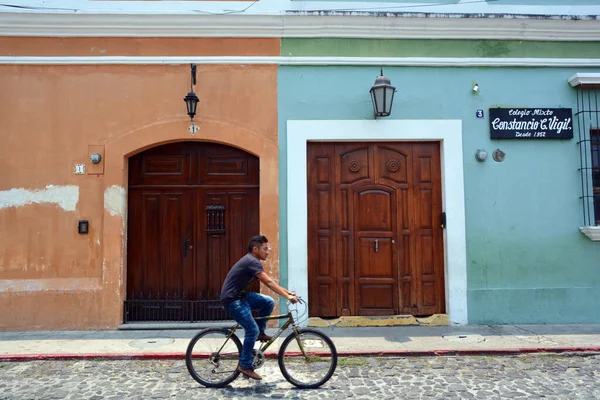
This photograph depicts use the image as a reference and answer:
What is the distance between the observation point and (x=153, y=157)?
7.24m

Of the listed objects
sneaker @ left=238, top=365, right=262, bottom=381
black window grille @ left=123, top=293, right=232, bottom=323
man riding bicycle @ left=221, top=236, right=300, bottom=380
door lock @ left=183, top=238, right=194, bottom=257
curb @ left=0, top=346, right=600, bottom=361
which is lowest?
curb @ left=0, top=346, right=600, bottom=361

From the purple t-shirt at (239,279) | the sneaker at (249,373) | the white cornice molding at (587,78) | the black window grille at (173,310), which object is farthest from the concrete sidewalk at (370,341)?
the white cornice molding at (587,78)

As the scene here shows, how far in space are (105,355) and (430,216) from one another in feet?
16.9

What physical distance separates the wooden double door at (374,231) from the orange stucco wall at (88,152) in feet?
2.62

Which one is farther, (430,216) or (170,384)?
(430,216)

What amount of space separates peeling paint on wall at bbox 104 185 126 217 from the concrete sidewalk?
183cm

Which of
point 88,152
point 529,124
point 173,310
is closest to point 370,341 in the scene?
point 173,310

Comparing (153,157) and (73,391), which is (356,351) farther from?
(153,157)

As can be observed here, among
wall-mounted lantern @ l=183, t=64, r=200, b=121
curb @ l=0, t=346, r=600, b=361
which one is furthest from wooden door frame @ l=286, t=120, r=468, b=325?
wall-mounted lantern @ l=183, t=64, r=200, b=121

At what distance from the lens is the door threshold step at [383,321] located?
6875 mm

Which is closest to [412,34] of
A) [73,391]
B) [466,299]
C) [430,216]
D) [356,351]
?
[430,216]

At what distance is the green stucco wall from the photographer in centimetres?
696

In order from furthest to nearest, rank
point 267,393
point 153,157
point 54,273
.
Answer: point 153,157 < point 54,273 < point 267,393

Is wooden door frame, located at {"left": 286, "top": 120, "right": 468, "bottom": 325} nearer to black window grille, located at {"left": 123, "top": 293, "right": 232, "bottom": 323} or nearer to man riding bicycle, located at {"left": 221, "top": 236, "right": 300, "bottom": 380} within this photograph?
black window grille, located at {"left": 123, "top": 293, "right": 232, "bottom": 323}
